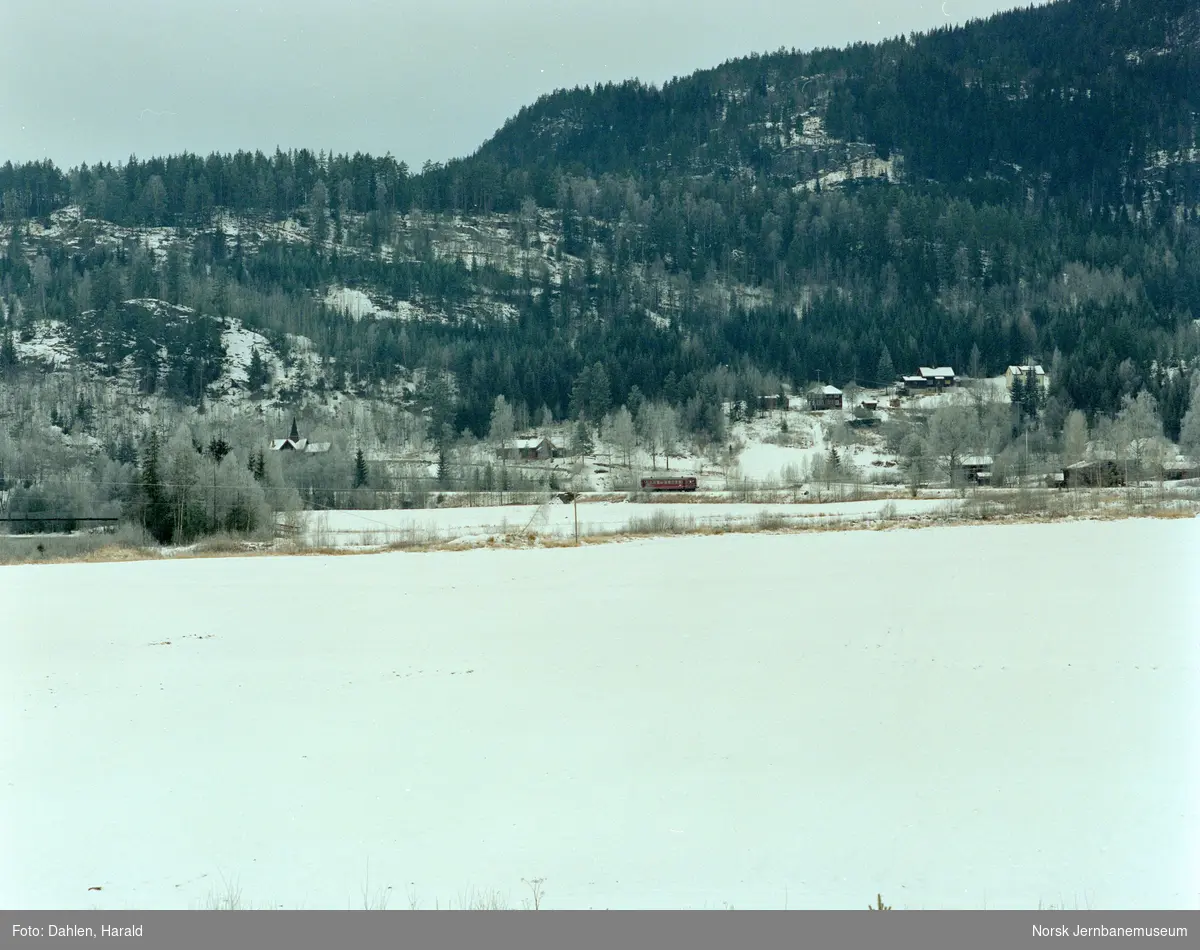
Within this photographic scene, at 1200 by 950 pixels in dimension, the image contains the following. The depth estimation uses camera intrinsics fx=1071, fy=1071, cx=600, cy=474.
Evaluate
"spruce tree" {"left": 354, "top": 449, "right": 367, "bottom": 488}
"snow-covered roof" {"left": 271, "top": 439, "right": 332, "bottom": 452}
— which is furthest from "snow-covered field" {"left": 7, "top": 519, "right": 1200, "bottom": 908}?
"snow-covered roof" {"left": 271, "top": 439, "right": 332, "bottom": 452}

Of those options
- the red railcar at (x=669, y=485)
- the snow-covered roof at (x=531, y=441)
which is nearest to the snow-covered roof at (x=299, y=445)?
the snow-covered roof at (x=531, y=441)

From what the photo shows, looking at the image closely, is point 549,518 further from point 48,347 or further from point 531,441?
point 48,347

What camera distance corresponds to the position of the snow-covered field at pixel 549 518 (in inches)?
2013

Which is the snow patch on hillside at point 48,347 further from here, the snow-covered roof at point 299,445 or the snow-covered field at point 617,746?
the snow-covered field at point 617,746

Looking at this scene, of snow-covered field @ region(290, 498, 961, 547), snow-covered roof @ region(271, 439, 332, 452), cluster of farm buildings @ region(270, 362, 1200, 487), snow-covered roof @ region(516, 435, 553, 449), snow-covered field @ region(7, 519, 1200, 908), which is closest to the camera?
snow-covered field @ region(7, 519, 1200, 908)

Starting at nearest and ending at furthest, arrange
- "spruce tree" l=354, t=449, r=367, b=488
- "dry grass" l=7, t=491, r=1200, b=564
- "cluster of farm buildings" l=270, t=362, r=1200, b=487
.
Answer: "dry grass" l=7, t=491, r=1200, b=564, "cluster of farm buildings" l=270, t=362, r=1200, b=487, "spruce tree" l=354, t=449, r=367, b=488

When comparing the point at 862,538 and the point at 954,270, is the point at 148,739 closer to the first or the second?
the point at 862,538

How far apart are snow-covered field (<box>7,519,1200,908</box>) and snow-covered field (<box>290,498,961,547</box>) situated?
908 inches

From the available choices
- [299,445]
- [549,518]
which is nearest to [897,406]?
[299,445]

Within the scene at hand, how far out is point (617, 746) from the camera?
1545 centimetres

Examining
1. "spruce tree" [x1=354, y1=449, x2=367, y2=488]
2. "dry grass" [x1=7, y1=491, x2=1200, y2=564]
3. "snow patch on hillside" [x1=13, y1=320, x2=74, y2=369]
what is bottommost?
"dry grass" [x1=7, y1=491, x2=1200, y2=564]

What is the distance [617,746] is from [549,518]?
152 ft

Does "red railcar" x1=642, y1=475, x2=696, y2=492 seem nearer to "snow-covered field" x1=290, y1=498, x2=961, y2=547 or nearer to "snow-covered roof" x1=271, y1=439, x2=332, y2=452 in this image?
"snow-covered field" x1=290, y1=498, x2=961, y2=547

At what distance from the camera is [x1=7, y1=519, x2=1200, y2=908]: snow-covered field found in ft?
37.6
